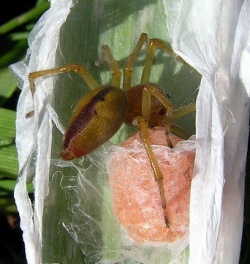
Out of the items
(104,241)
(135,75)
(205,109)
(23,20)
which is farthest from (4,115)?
(205,109)

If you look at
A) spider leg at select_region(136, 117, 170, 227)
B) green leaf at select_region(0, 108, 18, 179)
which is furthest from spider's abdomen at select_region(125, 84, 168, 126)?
green leaf at select_region(0, 108, 18, 179)

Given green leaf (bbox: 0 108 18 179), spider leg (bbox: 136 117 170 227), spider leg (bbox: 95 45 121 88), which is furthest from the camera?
green leaf (bbox: 0 108 18 179)

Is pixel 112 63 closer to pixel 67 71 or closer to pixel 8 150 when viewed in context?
pixel 67 71

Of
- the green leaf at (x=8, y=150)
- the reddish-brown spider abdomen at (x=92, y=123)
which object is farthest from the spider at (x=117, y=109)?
the green leaf at (x=8, y=150)

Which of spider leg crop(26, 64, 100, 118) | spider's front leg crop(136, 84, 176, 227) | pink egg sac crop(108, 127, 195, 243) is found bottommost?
pink egg sac crop(108, 127, 195, 243)

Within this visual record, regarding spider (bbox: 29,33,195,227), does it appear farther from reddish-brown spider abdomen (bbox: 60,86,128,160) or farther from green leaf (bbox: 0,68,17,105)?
green leaf (bbox: 0,68,17,105)

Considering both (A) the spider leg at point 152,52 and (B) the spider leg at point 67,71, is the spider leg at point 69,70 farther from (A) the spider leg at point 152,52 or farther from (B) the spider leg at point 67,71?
(A) the spider leg at point 152,52

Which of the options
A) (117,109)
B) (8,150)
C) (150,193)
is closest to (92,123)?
(117,109)
